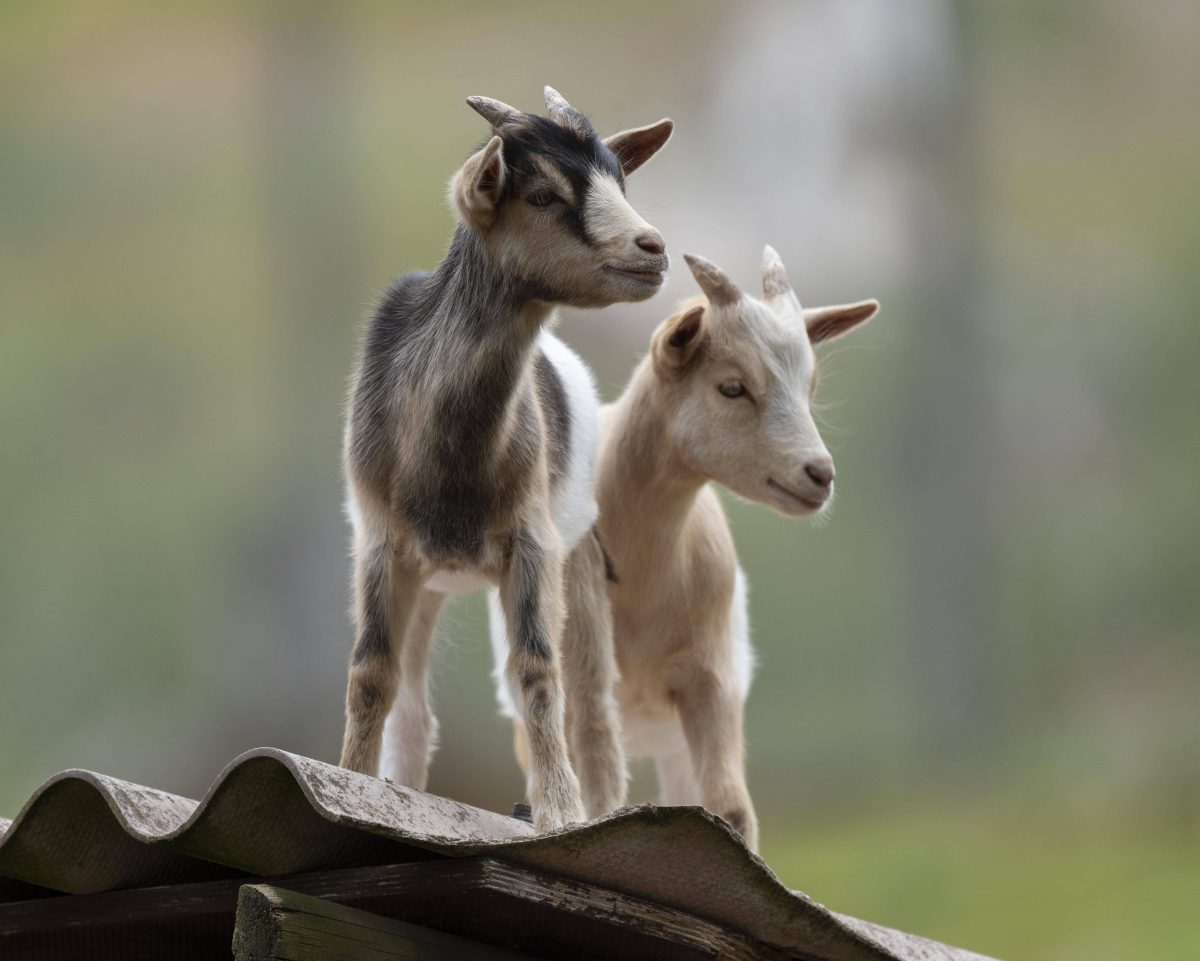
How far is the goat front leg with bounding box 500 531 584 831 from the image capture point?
359 centimetres

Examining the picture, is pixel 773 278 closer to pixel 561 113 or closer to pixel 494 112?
pixel 561 113

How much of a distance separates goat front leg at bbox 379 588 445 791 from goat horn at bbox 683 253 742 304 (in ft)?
3.31

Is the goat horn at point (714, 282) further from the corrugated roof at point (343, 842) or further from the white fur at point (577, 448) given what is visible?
the corrugated roof at point (343, 842)

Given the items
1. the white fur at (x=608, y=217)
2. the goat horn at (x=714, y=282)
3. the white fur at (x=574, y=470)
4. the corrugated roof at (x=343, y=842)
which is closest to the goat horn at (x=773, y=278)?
the goat horn at (x=714, y=282)

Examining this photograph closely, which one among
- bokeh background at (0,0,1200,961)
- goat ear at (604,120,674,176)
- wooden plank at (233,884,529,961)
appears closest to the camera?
wooden plank at (233,884,529,961)

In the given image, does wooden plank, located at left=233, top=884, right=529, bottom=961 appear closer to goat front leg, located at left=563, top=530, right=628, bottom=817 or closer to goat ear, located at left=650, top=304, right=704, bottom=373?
goat front leg, located at left=563, top=530, right=628, bottom=817

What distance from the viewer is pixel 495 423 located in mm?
3707

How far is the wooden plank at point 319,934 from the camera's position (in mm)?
2777

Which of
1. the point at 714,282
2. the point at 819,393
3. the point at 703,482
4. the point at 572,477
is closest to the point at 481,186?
the point at 572,477

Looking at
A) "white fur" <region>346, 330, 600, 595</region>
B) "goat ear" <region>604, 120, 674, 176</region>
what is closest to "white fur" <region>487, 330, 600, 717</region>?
"white fur" <region>346, 330, 600, 595</region>

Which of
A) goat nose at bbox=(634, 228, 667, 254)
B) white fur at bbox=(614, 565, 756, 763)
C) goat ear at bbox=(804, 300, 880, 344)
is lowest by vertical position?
white fur at bbox=(614, 565, 756, 763)

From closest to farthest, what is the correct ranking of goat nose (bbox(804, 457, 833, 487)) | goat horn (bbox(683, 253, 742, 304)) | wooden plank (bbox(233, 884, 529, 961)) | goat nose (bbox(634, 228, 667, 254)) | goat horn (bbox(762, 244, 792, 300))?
wooden plank (bbox(233, 884, 529, 961)) < goat nose (bbox(634, 228, 667, 254)) < goat nose (bbox(804, 457, 833, 487)) < goat horn (bbox(683, 253, 742, 304)) < goat horn (bbox(762, 244, 792, 300))

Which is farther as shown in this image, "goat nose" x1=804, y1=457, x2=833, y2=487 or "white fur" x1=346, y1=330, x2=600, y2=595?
"goat nose" x1=804, y1=457, x2=833, y2=487

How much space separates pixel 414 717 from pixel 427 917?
3.75 ft
